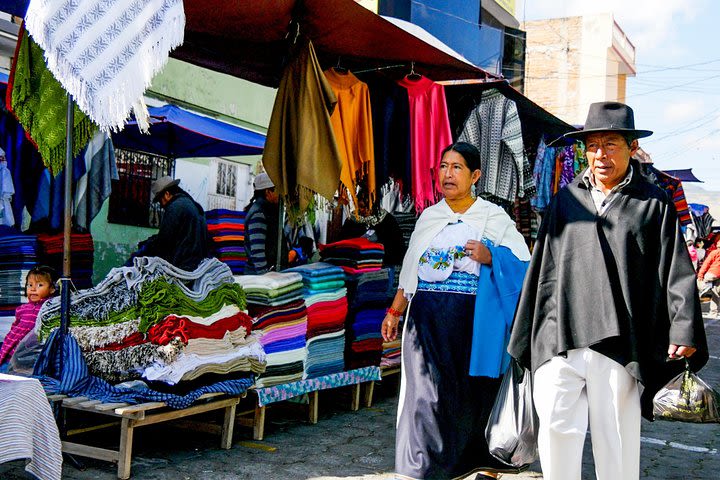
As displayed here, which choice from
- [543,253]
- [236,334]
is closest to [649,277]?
[543,253]

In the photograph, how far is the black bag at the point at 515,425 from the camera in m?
3.78

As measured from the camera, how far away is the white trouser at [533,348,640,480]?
128 inches

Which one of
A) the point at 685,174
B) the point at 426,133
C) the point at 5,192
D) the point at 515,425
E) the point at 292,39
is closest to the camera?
the point at 515,425

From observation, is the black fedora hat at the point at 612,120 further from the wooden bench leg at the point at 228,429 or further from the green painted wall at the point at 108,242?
the green painted wall at the point at 108,242

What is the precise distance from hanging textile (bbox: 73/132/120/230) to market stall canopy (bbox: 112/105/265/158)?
0.68 metres

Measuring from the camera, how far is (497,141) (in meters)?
6.80

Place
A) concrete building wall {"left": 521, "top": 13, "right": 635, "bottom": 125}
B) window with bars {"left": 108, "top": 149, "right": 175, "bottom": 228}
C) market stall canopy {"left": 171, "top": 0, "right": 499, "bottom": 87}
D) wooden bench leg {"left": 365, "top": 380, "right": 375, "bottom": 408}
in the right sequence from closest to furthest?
1. market stall canopy {"left": 171, "top": 0, "right": 499, "bottom": 87}
2. wooden bench leg {"left": 365, "top": 380, "right": 375, "bottom": 408}
3. window with bars {"left": 108, "top": 149, "right": 175, "bottom": 228}
4. concrete building wall {"left": 521, "top": 13, "right": 635, "bottom": 125}

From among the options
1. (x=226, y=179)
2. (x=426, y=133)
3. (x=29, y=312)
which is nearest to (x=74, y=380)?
(x=29, y=312)

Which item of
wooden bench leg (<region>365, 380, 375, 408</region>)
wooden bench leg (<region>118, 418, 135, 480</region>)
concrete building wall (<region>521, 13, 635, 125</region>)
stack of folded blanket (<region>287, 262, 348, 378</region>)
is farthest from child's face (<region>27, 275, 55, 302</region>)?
concrete building wall (<region>521, 13, 635, 125</region>)

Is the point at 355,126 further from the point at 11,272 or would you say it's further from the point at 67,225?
the point at 11,272

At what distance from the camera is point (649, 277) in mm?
3281

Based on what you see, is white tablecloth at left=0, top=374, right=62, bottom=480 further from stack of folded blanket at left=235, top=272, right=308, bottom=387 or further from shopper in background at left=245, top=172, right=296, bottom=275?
shopper in background at left=245, top=172, right=296, bottom=275

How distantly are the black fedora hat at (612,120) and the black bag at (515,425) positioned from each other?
3.93 ft

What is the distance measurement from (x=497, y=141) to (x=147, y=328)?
3571mm
